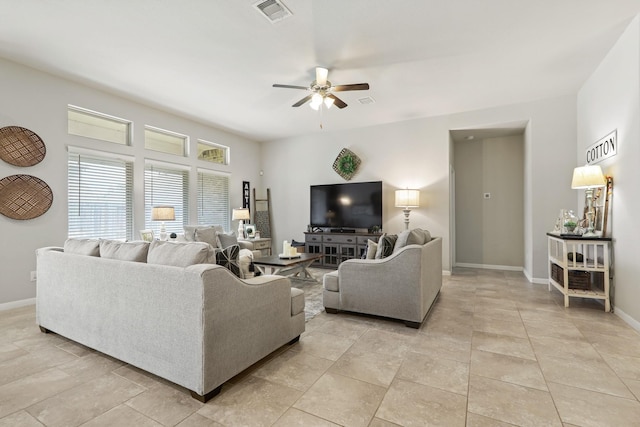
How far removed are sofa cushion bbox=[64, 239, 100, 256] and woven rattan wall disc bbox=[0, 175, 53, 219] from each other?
1565 mm

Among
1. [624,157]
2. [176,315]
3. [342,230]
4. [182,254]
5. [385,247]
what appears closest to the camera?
[176,315]

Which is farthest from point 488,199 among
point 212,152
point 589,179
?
point 212,152

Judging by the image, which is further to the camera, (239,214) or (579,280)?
(239,214)

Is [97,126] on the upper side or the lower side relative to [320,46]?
lower

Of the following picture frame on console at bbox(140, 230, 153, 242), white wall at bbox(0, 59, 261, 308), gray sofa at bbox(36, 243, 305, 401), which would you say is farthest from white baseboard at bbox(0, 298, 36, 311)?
gray sofa at bbox(36, 243, 305, 401)

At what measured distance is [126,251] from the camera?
216cm

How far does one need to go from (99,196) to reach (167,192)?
1.08m

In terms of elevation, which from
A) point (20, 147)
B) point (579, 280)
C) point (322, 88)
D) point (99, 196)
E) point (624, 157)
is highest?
point (322, 88)

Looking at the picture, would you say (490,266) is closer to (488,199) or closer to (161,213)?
(488,199)

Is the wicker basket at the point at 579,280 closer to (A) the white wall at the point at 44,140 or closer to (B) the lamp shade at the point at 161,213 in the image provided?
(B) the lamp shade at the point at 161,213

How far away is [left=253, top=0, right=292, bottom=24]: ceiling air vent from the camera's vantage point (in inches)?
98.3

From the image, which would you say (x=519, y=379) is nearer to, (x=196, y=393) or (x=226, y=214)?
(x=196, y=393)

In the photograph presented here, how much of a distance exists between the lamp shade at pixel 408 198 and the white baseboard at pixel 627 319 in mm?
2876

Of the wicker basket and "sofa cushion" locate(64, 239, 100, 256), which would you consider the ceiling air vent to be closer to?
"sofa cushion" locate(64, 239, 100, 256)
